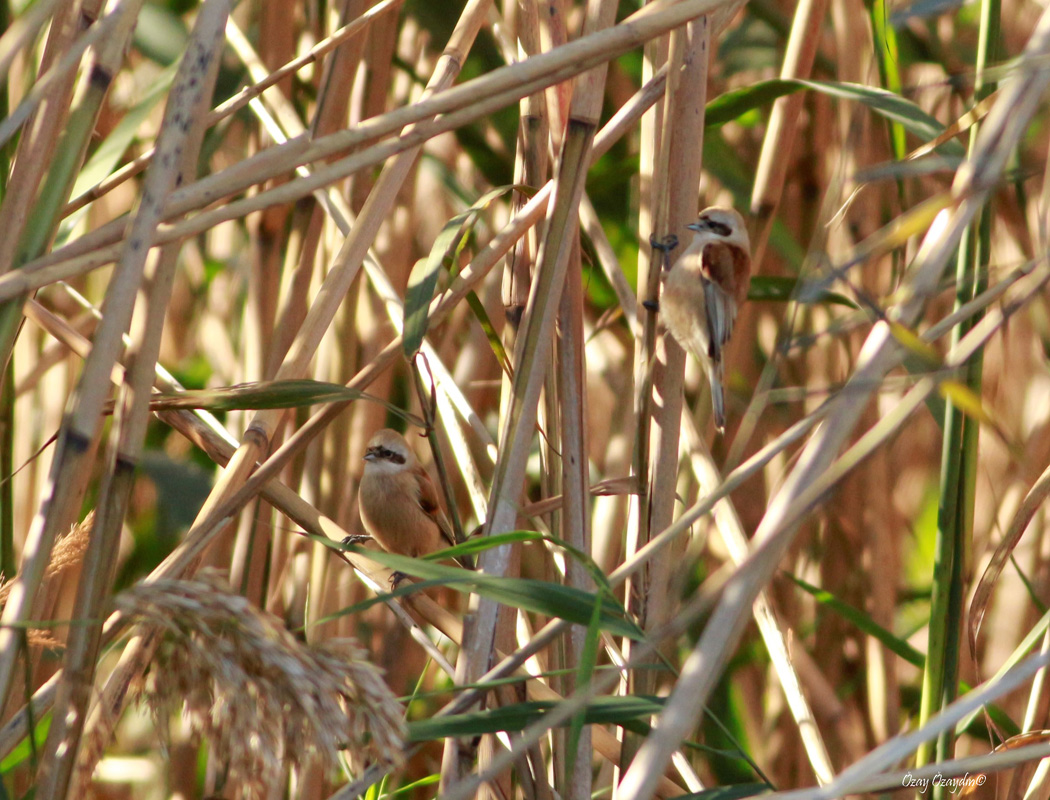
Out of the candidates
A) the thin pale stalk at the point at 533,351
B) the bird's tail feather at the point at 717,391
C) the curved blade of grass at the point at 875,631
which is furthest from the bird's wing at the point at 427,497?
the thin pale stalk at the point at 533,351

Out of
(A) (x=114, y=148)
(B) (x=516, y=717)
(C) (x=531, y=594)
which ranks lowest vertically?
(B) (x=516, y=717)

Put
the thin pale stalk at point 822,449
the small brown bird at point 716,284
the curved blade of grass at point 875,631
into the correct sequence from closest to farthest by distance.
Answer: the thin pale stalk at point 822,449, the curved blade of grass at point 875,631, the small brown bird at point 716,284

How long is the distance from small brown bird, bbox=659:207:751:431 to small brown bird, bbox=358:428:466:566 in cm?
84

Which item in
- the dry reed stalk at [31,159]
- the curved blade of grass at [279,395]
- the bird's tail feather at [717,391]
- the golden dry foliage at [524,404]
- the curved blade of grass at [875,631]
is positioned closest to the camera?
the golden dry foliage at [524,404]

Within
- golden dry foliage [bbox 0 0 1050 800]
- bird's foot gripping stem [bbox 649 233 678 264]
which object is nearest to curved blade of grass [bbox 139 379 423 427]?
golden dry foliage [bbox 0 0 1050 800]

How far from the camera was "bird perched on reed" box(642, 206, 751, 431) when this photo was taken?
197cm

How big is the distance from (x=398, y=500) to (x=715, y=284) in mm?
1115

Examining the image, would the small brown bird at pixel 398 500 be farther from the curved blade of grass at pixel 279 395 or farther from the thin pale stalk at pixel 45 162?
the thin pale stalk at pixel 45 162

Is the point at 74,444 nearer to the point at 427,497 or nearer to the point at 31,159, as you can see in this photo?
the point at 31,159

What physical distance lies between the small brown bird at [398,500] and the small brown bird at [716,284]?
0.84m

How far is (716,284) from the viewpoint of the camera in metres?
2.19

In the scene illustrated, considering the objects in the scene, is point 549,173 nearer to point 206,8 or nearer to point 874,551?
point 206,8

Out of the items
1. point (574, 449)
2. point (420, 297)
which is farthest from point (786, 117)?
point (420, 297)

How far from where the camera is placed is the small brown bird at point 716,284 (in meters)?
1.99
